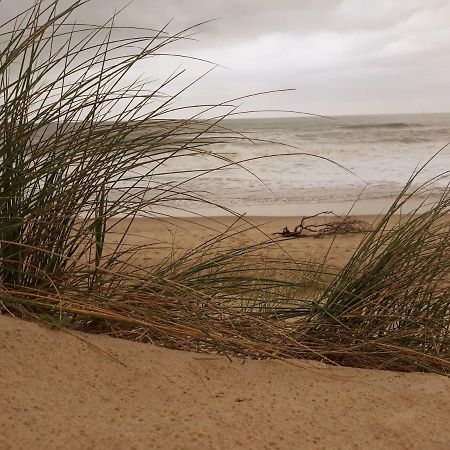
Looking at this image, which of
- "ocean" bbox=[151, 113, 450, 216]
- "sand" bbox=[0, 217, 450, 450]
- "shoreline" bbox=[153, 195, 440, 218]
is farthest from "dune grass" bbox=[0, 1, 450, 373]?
"shoreline" bbox=[153, 195, 440, 218]

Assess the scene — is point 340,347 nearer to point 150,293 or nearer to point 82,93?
point 150,293

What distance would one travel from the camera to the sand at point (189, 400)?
1.11 metres

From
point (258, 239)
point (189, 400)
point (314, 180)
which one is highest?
point (189, 400)

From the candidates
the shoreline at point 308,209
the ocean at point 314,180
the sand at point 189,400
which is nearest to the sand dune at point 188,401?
the sand at point 189,400

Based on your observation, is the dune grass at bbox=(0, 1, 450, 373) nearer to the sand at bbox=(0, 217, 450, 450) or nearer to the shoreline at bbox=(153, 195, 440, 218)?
the sand at bbox=(0, 217, 450, 450)

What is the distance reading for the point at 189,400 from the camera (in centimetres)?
131

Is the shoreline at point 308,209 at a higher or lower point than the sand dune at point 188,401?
lower

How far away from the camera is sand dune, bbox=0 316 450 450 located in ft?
3.65

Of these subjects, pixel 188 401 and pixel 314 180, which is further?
pixel 314 180

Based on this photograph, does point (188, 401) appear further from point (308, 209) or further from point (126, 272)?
point (308, 209)

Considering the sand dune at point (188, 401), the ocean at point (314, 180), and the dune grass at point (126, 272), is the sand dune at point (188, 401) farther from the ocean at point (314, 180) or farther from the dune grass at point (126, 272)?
the ocean at point (314, 180)

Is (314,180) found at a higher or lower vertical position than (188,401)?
lower

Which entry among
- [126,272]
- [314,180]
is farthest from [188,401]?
[314,180]

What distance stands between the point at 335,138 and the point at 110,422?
2509 cm
